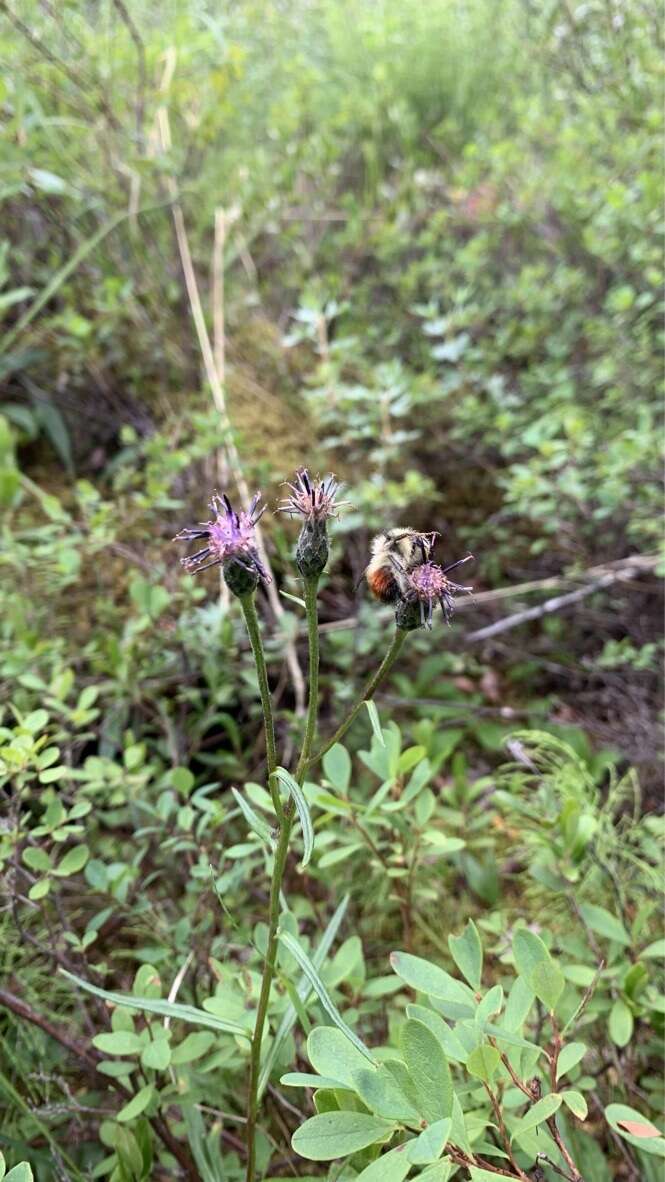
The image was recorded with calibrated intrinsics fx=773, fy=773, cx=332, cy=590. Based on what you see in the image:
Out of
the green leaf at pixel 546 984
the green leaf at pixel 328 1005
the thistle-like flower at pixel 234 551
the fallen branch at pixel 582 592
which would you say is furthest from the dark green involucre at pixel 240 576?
the fallen branch at pixel 582 592

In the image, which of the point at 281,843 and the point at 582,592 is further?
the point at 582,592

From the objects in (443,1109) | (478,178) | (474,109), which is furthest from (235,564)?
(474,109)

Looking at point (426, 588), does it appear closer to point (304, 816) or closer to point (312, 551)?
point (312, 551)

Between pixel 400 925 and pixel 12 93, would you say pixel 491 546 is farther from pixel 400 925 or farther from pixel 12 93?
pixel 12 93

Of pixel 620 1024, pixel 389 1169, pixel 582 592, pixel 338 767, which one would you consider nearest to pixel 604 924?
pixel 620 1024

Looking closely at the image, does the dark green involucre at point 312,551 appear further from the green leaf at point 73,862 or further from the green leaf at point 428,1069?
the green leaf at point 73,862

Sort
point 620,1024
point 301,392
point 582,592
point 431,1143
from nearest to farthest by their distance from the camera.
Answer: point 431,1143 → point 620,1024 → point 582,592 → point 301,392

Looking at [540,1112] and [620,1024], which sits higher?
[540,1112]

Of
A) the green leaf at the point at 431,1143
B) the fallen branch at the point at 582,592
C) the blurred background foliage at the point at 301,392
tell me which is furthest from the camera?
the fallen branch at the point at 582,592
